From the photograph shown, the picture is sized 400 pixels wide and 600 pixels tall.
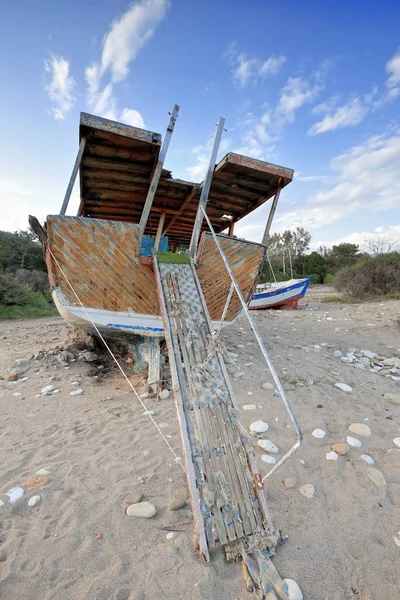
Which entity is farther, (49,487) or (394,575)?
(49,487)

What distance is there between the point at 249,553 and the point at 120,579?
0.74 metres

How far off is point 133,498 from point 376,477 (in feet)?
6.47

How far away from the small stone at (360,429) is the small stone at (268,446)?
0.95 meters

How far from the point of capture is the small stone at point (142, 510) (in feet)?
6.35

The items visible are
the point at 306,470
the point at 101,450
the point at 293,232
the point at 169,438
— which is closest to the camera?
the point at 306,470

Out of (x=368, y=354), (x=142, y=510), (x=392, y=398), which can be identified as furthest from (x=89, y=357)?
(x=368, y=354)

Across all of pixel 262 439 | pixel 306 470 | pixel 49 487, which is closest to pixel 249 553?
pixel 306 470

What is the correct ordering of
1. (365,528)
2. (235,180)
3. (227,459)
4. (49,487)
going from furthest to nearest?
(235,180), (49,487), (227,459), (365,528)

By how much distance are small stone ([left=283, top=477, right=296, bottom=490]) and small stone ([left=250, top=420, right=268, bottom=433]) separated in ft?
2.17

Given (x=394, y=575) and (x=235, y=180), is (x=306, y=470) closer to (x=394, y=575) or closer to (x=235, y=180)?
(x=394, y=575)

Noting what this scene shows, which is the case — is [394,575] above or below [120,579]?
below

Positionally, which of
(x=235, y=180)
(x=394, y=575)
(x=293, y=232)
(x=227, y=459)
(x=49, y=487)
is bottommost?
(x=394, y=575)

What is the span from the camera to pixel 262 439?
277 centimetres

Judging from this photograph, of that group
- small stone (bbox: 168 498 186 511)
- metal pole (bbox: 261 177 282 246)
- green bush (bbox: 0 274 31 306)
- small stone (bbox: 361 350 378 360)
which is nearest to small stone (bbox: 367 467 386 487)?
small stone (bbox: 168 498 186 511)
